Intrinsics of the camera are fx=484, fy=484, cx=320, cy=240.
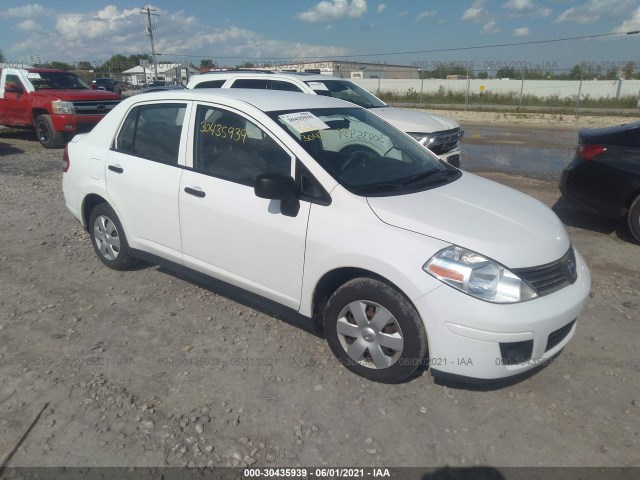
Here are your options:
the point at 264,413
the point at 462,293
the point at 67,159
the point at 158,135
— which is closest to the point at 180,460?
the point at 264,413

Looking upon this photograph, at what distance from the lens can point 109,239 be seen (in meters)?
4.56

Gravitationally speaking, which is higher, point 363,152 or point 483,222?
point 363,152

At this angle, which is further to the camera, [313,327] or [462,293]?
[313,327]

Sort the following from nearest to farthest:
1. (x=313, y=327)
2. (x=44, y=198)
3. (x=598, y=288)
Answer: (x=313, y=327) < (x=598, y=288) < (x=44, y=198)

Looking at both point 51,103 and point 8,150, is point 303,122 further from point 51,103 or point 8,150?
point 8,150

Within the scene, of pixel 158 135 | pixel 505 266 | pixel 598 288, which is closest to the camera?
pixel 505 266

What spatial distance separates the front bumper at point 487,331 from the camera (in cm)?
260

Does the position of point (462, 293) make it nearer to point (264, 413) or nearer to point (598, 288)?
point (264, 413)

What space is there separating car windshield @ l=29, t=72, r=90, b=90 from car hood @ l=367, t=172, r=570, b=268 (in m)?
12.5

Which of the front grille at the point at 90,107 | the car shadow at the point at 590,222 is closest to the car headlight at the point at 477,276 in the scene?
the car shadow at the point at 590,222

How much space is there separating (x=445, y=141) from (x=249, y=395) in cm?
594

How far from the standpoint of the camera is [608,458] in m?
2.50

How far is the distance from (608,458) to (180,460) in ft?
7.22

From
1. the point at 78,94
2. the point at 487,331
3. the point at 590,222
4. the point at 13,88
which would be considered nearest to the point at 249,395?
the point at 487,331
